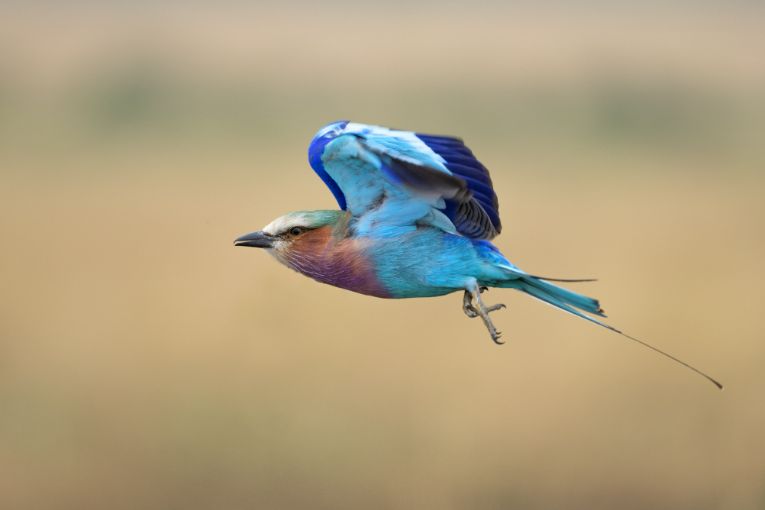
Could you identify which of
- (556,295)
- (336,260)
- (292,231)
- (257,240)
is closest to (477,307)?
(556,295)

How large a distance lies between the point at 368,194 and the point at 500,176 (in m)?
10.4

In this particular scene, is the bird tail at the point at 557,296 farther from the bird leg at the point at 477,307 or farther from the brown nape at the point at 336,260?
the brown nape at the point at 336,260

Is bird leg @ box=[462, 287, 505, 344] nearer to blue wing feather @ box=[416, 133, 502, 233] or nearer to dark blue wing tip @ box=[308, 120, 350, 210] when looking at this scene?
blue wing feather @ box=[416, 133, 502, 233]

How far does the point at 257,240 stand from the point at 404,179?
0.80m

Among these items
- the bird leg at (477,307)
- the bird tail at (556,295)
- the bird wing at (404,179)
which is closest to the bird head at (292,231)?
the bird wing at (404,179)

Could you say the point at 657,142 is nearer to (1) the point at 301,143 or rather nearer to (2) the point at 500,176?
(2) the point at 500,176

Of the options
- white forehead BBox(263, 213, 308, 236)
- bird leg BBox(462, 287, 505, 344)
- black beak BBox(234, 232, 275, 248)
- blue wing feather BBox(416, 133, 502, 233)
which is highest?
blue wing feather BBox(416, 133, 502, 233)

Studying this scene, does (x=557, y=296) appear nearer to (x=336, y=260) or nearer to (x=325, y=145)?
(x=336, y=260)

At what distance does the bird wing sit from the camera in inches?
162

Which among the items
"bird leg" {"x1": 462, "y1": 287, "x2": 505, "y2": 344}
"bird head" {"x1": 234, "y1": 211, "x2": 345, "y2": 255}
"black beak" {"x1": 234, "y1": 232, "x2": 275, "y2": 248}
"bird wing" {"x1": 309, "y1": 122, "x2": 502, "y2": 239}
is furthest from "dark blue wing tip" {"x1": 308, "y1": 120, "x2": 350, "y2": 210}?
"bird leg" {"x1": 462, "y1": 287, "x2": 505, "y2": 344}

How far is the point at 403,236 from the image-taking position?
14.6 feet

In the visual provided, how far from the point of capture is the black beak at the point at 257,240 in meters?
4.67

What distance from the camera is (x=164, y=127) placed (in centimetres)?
1744

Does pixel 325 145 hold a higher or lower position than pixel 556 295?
higher
